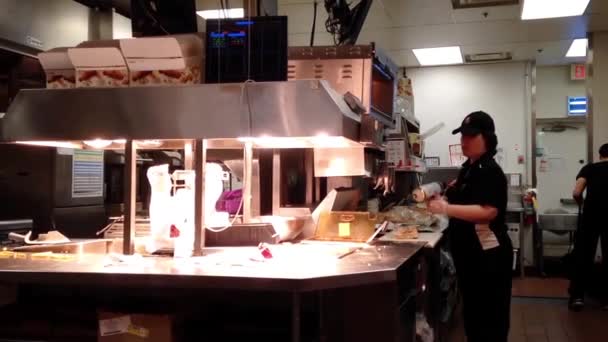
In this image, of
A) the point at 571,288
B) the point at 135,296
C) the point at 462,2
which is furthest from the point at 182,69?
the point at 571,288

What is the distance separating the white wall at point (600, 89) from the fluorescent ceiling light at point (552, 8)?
0.97m

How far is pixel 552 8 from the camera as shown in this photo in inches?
211

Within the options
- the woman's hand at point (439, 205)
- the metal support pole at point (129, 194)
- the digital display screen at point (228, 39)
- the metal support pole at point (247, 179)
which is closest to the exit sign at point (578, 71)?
the woman's hand at point (439, 205)

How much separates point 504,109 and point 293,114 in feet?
20.6

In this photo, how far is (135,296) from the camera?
7.26ft

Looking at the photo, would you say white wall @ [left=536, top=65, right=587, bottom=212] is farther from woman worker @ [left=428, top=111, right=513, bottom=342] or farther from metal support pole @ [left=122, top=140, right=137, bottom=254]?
metal support pole @ [left=122, top=140, right=137, bottom=254]

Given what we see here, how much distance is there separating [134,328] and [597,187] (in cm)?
487

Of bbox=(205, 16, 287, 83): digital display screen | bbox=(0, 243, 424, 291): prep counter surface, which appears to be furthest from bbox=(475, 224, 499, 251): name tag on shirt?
bbox=(205, 16, 287, 83): digital display screen

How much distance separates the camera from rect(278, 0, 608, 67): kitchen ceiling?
17.6ft

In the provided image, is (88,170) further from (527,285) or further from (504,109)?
(504,109)

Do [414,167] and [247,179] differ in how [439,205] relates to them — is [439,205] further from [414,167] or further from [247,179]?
[414,167]

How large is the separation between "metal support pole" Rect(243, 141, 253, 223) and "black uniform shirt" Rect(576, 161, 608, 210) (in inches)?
159

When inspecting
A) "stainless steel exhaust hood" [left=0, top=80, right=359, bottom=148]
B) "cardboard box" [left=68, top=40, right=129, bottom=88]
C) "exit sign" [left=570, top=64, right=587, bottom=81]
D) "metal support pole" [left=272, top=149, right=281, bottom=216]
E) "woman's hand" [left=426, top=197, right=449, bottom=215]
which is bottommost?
"woman's hand" [left=426, top=197, right=449, bottom=215]

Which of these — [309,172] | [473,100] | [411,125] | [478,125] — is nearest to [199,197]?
[309,172]
